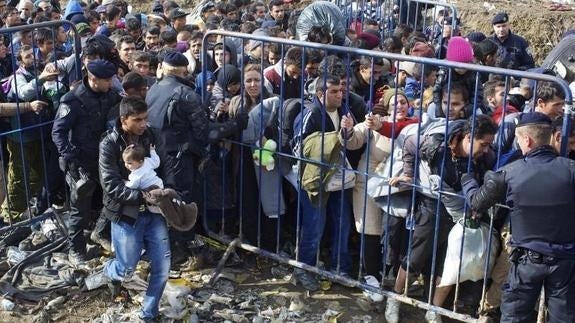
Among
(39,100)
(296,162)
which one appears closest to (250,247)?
(296,162)

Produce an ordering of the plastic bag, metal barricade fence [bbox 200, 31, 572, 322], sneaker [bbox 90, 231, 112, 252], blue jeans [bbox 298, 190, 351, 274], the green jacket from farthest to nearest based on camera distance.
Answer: the plastic bag < sneaker [bbox 90, 231, 112, 252] < blue jeans [bbox 298, 190, 351, 274] < the green jacket < metal barricade fence [bbox 200, 31, 572, 322]

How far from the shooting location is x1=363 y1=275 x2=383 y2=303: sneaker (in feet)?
18.0

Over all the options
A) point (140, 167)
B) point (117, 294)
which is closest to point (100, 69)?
point (140, 167)

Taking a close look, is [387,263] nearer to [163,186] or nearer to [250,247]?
[250,247]

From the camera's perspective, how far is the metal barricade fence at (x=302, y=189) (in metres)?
5.01

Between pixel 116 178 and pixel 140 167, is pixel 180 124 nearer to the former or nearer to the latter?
pixel 140 167

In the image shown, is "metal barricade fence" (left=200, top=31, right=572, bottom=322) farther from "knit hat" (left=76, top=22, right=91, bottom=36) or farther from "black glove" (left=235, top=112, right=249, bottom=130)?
"knit hat" (left=76, top=22, right=91, bottom=36)

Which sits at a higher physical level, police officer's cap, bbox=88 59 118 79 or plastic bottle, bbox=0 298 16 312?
police officer's cap, bbox=88 59 118 79

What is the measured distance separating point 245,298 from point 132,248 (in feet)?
3.36

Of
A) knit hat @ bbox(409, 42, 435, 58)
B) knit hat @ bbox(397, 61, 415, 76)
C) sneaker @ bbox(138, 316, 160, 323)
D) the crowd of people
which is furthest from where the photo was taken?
knit hat @ bbox(409, 42, 435, 58)

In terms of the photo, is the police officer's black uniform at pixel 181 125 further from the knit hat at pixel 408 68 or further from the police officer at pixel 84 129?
the knit hat at pixel 408 68

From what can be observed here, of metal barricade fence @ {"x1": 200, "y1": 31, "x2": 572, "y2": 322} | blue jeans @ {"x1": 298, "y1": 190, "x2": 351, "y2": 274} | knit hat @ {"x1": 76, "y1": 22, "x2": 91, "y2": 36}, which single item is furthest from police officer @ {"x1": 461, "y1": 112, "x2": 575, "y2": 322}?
knit hat @ {"x1": 76, "y1": 22, "x2": 91, "y2": 36}

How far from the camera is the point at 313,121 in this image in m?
5.36

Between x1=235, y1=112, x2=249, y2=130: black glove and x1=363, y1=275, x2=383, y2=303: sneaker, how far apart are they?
148cm
